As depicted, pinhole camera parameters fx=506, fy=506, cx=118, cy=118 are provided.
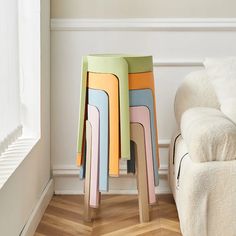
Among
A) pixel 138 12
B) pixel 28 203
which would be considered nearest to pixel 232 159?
pixel 28 203

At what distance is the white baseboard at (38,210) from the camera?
80.4 inches

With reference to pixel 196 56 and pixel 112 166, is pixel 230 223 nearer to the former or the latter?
pixel 112 166

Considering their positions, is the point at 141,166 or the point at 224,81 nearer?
the point at 224,81

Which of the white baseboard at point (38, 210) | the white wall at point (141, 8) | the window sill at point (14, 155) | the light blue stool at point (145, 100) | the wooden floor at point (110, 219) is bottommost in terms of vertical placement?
the wooden floor at point (110, 219)

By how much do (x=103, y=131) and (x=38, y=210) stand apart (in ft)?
1.52

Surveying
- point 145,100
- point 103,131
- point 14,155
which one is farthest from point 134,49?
point 14,155

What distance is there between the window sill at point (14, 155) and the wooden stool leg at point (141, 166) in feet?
1.46

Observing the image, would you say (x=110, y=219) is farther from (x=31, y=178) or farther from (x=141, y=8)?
(x=141, y=8)

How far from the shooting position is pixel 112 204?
2.56 m

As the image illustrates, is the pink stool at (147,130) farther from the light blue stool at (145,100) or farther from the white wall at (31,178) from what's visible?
the white wall at (31,178)

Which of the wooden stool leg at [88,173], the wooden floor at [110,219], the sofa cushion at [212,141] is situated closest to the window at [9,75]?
the wooden stool leg at [88,173]

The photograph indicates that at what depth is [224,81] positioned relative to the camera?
213cm

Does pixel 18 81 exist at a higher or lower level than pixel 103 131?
higher

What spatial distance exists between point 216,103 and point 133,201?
27.8 inches
